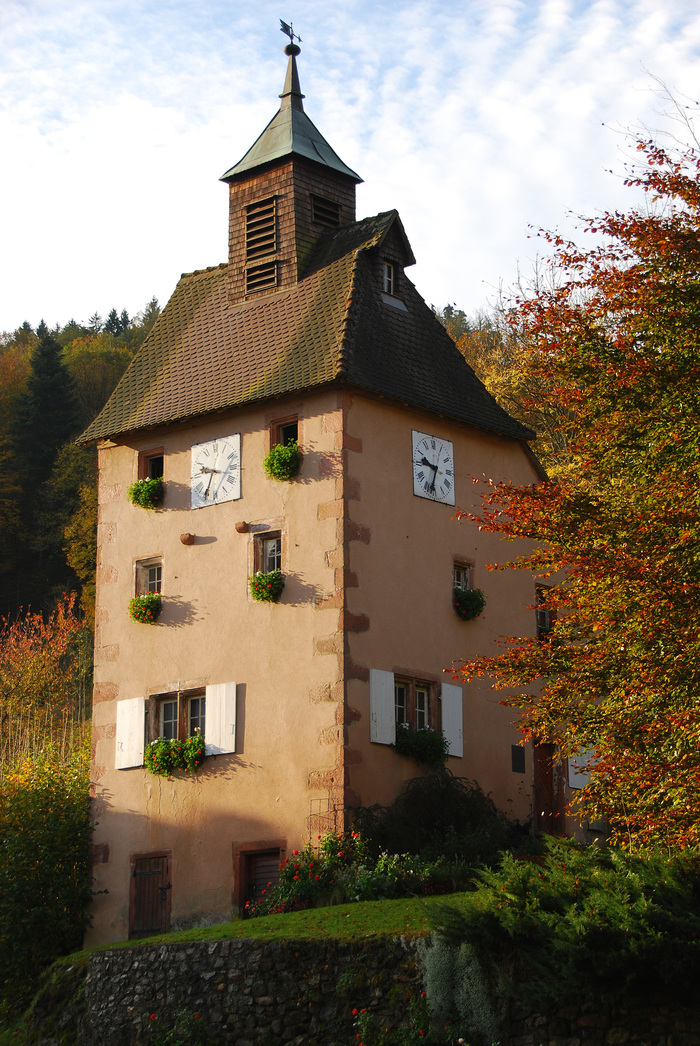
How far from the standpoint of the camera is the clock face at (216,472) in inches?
874

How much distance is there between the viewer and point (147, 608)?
882 inches

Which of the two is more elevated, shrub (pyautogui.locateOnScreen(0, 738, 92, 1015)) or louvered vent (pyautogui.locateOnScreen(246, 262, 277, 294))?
louvered vent (pyautogui.locateOnScreen(246, 262, 277, 294))

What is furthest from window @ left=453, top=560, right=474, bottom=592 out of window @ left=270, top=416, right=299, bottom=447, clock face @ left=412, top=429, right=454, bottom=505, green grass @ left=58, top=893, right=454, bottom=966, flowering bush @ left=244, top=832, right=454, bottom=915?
green grass @ left=58, top=893, right=454, bottom=966

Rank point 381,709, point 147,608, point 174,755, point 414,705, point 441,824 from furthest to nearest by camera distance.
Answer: point 147,608 < point 174,755 < point 414,705 < point 381,709 < point 441,824

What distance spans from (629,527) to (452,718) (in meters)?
8.23

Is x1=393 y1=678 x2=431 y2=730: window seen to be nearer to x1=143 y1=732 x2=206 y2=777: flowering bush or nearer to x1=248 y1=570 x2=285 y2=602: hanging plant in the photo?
x1=248 y1=570 x2=285 y2=602: hanging plant

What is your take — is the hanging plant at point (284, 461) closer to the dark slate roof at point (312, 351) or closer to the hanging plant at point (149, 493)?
the dark slate roof at point (312, 351)

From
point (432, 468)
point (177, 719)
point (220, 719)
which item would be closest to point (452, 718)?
point (220, 719)

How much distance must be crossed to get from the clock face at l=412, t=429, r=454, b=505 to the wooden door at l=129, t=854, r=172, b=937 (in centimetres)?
702

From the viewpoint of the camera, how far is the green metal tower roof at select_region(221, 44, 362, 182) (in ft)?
81.1

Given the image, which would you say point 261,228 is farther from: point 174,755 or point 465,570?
point 174,755

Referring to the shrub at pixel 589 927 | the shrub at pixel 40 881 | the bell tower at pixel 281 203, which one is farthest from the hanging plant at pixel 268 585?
the shrub at pixel 589 927

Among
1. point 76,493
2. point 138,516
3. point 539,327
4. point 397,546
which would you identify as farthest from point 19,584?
point 539,327

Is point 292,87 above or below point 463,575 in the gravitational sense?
above
